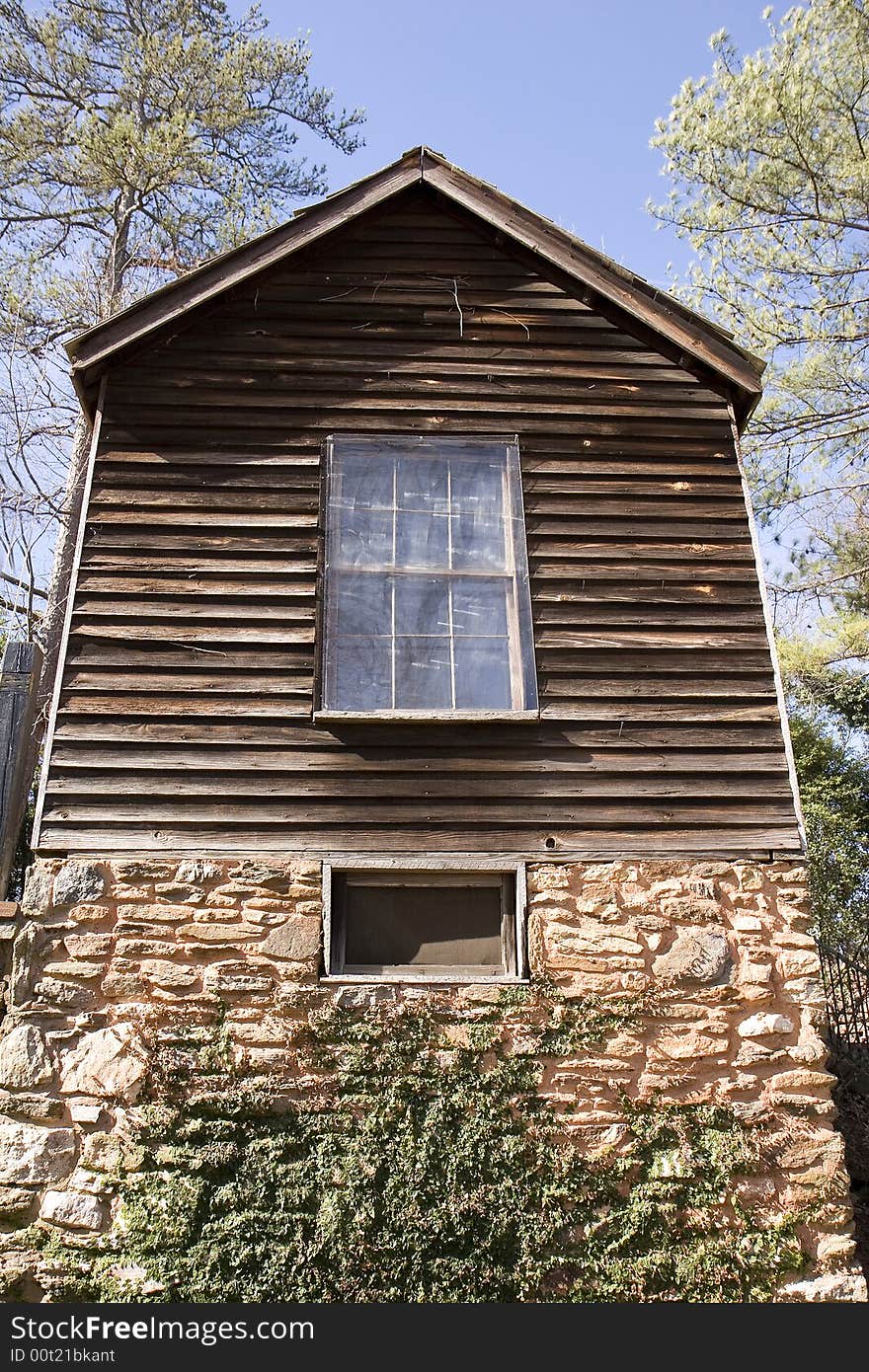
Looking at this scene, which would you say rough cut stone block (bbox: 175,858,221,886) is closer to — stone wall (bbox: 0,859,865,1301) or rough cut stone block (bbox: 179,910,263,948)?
stone wall (bbox: 0,859,865,1301)

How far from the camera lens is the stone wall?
5.42 meters

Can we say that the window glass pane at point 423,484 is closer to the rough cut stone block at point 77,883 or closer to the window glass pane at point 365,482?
the window glass pane at point 365,482

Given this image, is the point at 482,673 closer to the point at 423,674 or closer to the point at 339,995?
the point at 423,674

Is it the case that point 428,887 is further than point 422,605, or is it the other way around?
point 422,605

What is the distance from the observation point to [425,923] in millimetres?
6094

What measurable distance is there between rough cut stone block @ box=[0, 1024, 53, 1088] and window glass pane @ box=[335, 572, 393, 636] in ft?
9.58

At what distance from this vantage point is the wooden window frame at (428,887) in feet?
19.0

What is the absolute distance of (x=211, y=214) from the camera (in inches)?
586

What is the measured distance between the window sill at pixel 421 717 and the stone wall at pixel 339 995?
89 cm

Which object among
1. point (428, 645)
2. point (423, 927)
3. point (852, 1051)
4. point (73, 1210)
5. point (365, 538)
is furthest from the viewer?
point (852, 1051)

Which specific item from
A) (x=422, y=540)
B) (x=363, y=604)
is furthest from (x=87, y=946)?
(x=422, y=540)

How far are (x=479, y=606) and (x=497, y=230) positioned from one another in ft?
9.94

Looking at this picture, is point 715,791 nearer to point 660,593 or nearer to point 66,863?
point 660,593

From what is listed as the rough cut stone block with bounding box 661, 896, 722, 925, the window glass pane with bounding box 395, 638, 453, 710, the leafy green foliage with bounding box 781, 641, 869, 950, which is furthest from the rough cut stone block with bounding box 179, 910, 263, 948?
the leafy green foliage with bounding box 781, 641, 869, 950
